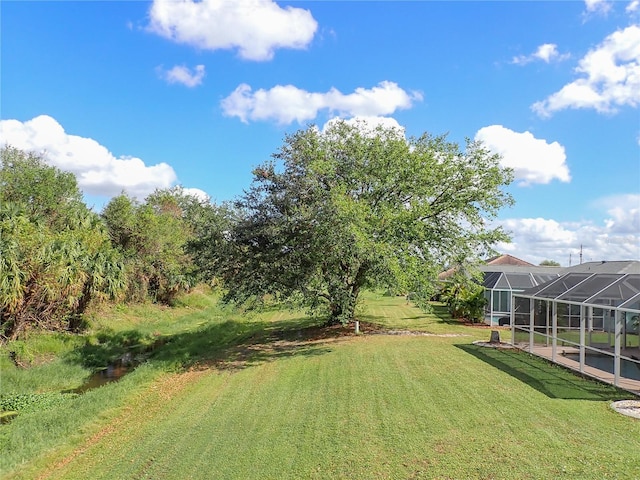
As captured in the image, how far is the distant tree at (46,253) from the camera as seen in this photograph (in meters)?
16.8

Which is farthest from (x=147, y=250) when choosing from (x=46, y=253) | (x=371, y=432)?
(x=371, y=432)

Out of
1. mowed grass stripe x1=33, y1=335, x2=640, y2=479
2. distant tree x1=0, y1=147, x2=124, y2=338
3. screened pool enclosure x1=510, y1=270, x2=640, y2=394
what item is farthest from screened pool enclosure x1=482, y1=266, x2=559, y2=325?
distant tree x1=0, y1=147, x2=124, y2=338

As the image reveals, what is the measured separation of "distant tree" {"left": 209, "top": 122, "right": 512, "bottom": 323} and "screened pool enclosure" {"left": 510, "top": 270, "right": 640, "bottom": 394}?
371cm

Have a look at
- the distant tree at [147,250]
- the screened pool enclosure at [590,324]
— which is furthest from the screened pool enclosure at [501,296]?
the distant tree at [147,250]

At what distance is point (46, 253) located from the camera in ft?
58.5

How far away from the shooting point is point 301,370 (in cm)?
1370

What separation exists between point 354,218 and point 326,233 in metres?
1.11

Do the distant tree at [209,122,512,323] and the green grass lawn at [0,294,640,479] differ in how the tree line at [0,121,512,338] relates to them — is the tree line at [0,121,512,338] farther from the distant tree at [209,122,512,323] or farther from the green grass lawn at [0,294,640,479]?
the green grass lawn at [0,294,640,479]

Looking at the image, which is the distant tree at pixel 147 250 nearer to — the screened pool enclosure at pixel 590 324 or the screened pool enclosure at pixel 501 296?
the screened pool enclosure at pixel 501 296

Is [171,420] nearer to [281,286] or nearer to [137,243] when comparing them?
[281,286]

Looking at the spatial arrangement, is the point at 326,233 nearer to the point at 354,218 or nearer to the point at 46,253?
the point at 354,218

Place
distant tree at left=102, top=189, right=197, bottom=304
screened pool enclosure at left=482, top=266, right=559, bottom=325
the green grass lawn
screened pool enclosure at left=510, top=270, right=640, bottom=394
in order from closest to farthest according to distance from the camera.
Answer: the green grass lawn
screened pool enclosure at left=510, top=270, right=640, bottom=394
screened pool enclosure at left=482, top=266, right=559, bottom=325
distant tree at left=102, top=189, right=197, bottom=304

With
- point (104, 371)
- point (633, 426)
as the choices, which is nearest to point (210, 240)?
point (104, 371)

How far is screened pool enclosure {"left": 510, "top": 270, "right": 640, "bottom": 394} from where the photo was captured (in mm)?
11227
